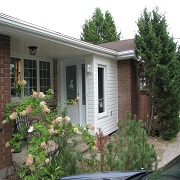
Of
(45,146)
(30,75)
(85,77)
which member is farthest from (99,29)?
(45,146)

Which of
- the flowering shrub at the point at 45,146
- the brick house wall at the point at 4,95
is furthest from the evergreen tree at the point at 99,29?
the flowering shrub at the point at 45,146

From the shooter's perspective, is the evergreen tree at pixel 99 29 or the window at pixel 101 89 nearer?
the window at pixel 101 89

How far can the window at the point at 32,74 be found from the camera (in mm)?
6336

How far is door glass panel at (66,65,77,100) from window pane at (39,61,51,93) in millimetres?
682

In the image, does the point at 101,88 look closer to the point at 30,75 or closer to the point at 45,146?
the point at 30,75

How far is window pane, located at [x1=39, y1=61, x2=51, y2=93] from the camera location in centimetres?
726

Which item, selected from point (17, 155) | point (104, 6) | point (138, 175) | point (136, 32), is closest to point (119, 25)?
point (104, 6)

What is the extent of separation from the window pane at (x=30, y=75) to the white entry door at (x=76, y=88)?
1.18 metres

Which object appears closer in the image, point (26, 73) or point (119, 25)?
point (26, 73)

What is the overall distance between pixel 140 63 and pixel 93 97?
7.45ft

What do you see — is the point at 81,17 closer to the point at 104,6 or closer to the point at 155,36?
the point at 104,6

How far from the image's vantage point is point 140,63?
24.9ft

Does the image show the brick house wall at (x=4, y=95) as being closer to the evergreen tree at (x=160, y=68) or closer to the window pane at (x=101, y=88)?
the window pane at (x=101, y=88)

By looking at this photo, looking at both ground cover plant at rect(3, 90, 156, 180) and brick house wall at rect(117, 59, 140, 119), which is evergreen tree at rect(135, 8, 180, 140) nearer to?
brick house wall at rect(117, 59, 140, 119)
